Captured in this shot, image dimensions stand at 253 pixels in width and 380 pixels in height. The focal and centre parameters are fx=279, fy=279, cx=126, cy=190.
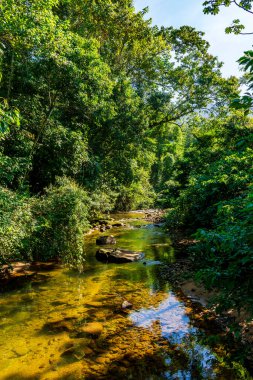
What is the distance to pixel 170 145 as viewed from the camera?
53.6 metres

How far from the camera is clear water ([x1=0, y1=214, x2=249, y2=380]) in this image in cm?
511

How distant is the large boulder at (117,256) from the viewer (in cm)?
1237

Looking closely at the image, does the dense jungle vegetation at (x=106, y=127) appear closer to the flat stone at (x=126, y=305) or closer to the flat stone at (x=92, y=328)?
the flat stone at (x=126, y=305)

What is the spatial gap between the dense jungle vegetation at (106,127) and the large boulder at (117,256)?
6.94 feet

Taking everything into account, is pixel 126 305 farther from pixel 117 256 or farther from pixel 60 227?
pixel 117 256

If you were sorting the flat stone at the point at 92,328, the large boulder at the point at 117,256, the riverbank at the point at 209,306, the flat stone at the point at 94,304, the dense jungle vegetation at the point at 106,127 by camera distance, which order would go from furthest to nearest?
the large boulder at the point at 117,256, the flat stone at the point at 94,304, the flat stone at the point at 92,328, the dense jungle vegetation at the point at 106,127, the riverbank at the point at 209,306

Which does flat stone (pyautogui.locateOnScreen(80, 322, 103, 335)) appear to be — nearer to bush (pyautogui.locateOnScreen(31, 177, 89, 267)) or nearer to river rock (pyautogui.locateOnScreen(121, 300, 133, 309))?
river rock (pyautogui.locateOnScreen(121, 300, 133, 309))

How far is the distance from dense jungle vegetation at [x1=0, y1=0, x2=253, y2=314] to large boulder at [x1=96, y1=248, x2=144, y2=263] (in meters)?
2.12

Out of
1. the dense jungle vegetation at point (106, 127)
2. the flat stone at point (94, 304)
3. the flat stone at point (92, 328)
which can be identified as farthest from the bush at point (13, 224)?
the flat stone at point (92, 328)

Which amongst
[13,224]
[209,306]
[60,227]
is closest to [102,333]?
[209,306]

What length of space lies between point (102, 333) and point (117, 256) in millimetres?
6169

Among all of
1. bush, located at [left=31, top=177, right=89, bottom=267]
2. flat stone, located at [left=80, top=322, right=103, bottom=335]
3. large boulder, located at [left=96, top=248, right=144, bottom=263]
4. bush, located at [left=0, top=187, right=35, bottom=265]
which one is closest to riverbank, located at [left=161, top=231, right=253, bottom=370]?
large boulder, located at [left=96, top=248, right=144, bottom=263]

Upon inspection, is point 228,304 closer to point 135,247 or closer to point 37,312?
point 37,312

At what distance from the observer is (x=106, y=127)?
1653 cm
